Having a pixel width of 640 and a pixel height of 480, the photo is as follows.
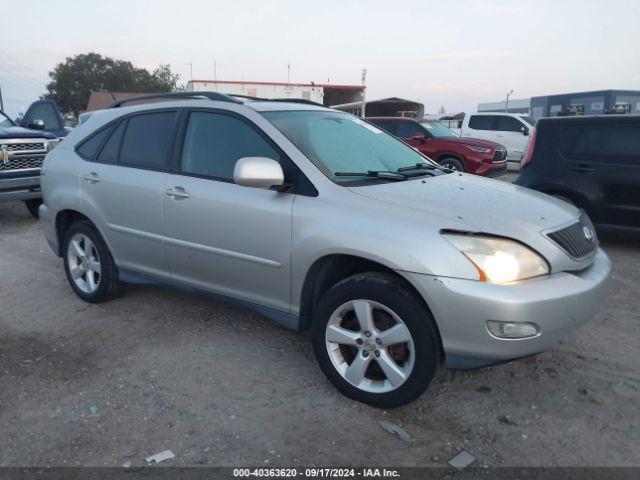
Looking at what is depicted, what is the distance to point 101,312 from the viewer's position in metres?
4.42

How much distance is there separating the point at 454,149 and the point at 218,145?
29.4ft

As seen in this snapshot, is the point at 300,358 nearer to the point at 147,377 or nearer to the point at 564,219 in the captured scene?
the point at 147,377

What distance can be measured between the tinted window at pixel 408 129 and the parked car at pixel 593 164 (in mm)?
5837

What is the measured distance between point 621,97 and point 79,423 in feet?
168

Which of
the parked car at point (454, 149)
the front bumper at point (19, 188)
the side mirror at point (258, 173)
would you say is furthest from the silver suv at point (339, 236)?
the parked car at point (454, 149)

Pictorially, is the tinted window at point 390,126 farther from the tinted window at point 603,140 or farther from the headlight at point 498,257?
the headlight at point 498,257

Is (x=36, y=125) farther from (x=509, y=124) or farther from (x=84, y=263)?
(x=509, y=124)

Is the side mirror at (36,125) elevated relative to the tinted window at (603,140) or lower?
lower

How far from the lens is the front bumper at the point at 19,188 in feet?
24.9

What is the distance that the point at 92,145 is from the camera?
14.5 ft

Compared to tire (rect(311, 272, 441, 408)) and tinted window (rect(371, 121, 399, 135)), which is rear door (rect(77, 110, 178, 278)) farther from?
tinted window (rect(371, 121, 399, 135))

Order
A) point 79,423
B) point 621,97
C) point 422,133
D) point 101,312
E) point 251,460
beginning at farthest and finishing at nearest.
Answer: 1. point 621,97
2. point 422,133
3. point 101,312
4. point 79,423
5. point 251,460

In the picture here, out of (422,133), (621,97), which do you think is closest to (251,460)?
(422,133)

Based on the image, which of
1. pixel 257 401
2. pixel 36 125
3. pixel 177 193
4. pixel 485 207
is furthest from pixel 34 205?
pixel 485 207
